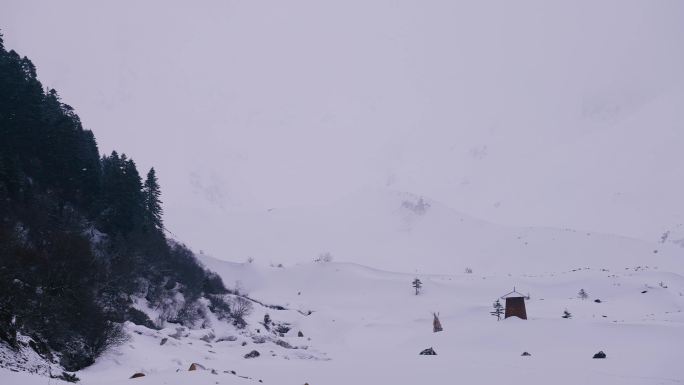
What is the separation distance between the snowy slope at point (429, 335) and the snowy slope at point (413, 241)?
9.60 metres

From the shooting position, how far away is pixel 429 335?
44.3 meters

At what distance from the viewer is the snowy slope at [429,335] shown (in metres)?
22.8

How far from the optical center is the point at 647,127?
4085 inches

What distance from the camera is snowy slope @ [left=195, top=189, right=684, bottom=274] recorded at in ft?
252

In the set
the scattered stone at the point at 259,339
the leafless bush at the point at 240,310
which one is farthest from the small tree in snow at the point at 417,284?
the scattered stone at the point at 259,339

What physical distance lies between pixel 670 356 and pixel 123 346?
91.6ft

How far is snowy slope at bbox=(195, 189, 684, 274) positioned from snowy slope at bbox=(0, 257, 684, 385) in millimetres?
9596

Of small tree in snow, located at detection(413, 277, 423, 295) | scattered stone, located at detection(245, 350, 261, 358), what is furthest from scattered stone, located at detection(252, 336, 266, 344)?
small tree in snow, located at detection(413, 277, 423, 295)

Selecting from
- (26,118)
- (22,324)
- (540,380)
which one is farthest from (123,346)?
(26,118)

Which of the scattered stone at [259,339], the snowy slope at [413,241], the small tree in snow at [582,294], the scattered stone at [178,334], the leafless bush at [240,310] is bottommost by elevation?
the scattered stone at [178,334]

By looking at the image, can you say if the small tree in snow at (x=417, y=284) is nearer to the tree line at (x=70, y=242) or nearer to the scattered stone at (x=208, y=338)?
the tree line at (x=70, y=242)

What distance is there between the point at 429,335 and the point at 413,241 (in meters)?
59.8

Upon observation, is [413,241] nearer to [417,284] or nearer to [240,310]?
[417,284]

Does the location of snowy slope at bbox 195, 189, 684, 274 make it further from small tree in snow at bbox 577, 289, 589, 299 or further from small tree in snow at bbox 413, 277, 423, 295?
small tree in snow at bbox 577, 289, 589, 299
